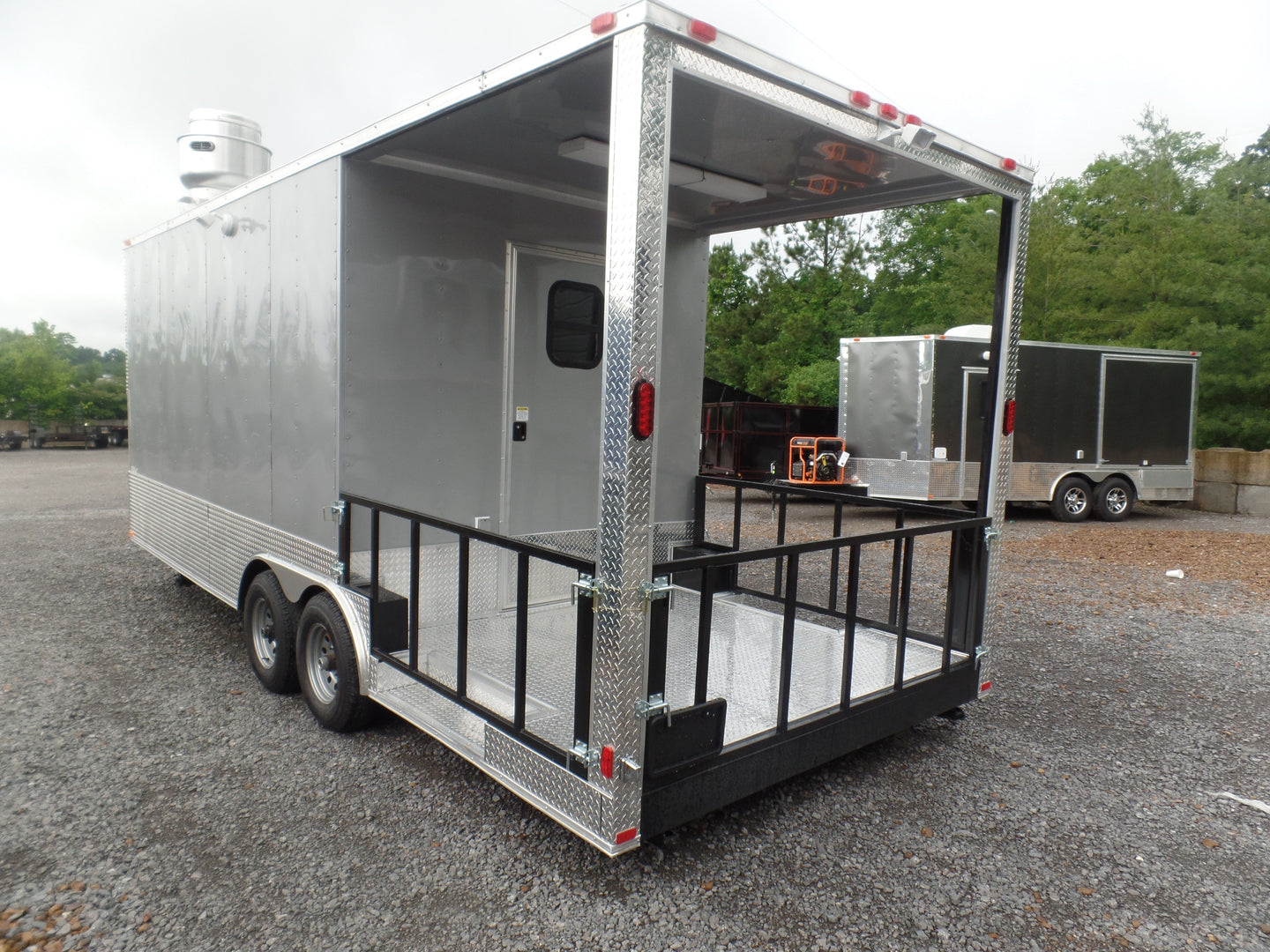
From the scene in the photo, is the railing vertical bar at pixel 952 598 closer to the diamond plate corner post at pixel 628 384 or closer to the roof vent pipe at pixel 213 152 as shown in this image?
the diamond plate corner post at pixel 628 384

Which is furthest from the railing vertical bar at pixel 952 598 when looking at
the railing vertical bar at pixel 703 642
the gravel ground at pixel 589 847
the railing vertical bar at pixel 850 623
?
the railing vertical bar at pixel 703 642

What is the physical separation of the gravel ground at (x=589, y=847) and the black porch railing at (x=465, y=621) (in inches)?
17.2

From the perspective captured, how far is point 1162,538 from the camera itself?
410 inches

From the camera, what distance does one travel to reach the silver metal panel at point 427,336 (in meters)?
3.73

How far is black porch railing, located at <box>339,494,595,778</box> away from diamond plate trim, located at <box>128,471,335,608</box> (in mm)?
383

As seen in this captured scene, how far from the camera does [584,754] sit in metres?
2.56

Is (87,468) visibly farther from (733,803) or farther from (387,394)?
(733,803)

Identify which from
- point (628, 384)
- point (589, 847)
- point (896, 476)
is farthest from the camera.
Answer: point (896, 476)

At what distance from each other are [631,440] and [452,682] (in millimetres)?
1575

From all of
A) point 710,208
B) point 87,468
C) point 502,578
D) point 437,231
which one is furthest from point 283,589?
point 87,468

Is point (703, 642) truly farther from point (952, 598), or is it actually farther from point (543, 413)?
point (543, 413)

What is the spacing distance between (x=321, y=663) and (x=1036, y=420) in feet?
33.5

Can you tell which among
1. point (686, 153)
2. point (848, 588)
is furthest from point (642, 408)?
point (686, 153)

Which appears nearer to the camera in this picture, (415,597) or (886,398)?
(415,597)
